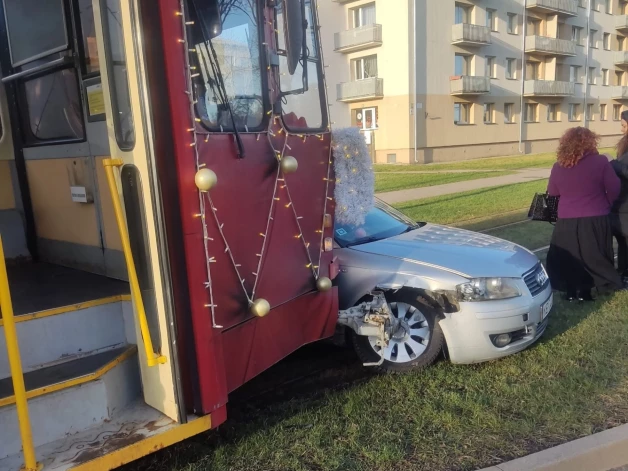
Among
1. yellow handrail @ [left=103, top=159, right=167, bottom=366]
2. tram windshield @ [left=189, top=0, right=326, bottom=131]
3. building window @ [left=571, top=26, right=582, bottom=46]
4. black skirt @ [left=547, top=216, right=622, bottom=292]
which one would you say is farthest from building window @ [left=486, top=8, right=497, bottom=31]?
yellow handrail @ [left=103, top=159, right=167, bottom=366]

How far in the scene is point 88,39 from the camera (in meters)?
3.77

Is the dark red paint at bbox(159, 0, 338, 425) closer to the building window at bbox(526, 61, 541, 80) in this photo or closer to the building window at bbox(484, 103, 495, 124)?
the building window at bbox(484, 103, 495, 124)

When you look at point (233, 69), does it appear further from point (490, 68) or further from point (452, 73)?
point (490, 68)

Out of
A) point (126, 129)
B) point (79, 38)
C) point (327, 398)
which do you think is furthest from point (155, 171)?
point (327, 398)

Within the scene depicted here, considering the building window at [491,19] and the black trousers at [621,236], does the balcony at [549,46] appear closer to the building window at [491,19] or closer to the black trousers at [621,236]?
the building window at [491,19]

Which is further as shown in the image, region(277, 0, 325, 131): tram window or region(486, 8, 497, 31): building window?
region(486, 8, 497, 31): building window

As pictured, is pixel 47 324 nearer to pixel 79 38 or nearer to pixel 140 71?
pixel 140 71

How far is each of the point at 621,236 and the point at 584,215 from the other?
2.63ft

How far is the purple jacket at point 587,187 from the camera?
6.02 metres

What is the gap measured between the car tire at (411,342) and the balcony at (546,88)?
1442 inches

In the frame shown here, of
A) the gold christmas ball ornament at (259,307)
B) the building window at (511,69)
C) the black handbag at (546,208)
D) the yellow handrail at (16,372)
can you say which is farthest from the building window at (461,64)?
the yellow handrail at (16,372)

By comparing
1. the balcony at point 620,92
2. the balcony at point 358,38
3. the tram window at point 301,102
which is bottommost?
the tram window at point 301,102

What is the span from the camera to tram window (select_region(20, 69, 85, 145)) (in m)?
4.07

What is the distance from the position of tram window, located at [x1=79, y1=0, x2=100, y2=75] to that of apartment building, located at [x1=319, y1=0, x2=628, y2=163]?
82.6 feet
